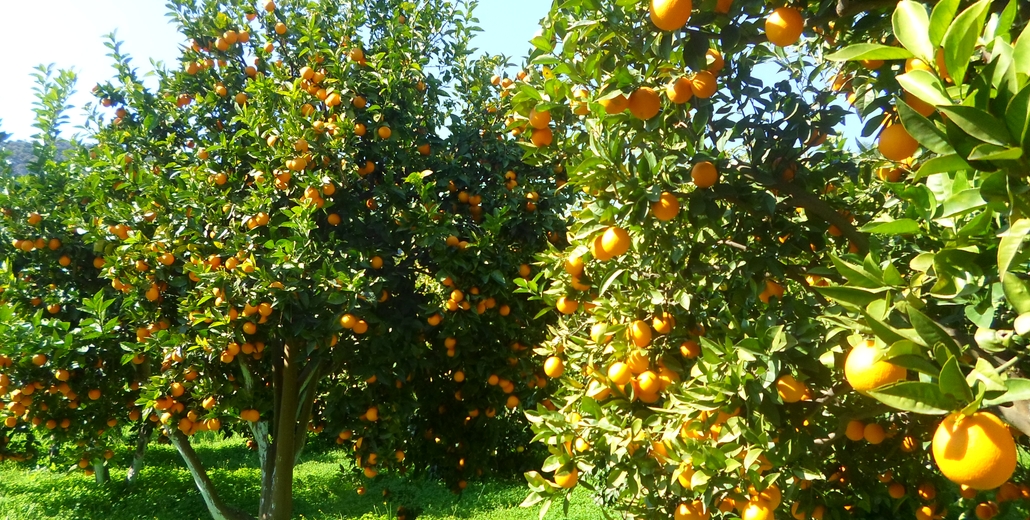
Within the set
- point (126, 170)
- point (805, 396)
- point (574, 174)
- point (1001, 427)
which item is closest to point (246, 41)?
point (126, 170)

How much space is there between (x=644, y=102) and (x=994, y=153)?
38.5 inches

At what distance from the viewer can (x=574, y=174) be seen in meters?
1.77

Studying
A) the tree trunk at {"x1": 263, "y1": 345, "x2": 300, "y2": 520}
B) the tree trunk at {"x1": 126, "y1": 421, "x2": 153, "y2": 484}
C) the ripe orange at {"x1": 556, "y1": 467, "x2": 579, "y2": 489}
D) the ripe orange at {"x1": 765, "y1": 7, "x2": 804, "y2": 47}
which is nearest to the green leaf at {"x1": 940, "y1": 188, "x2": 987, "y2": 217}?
the ripe orange at {"x1": 765, "y1": 7, "x2": 804, "y2": 47}

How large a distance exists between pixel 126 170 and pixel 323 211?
1355mm

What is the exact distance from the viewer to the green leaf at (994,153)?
2.33ft

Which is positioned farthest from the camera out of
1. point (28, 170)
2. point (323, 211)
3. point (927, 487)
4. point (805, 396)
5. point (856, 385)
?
point (28, 170)

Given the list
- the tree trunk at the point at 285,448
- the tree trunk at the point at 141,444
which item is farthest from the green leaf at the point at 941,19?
the tree trunk at the point at 141,444

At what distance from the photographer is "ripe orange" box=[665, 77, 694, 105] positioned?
5.26 feet

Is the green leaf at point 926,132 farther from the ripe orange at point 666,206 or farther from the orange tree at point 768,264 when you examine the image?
the ripe orange at point 666,206

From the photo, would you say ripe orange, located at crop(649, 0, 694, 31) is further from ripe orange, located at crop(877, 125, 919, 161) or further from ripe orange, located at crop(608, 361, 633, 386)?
ripe orange, located at crop(608, 361, 633, 386)

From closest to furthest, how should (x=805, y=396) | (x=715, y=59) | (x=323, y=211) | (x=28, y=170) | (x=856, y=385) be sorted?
(x=856, y=385) < (x=715, y=59) < (x=805, y=396) < (x=323, y=211) < (x=28, y=170)

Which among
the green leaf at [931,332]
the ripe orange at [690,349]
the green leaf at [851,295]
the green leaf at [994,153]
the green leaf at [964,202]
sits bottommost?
the green leaf at [931,332]

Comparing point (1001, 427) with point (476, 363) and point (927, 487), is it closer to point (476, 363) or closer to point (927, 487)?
point (927, 487)

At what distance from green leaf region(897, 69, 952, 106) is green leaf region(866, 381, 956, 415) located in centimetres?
40
